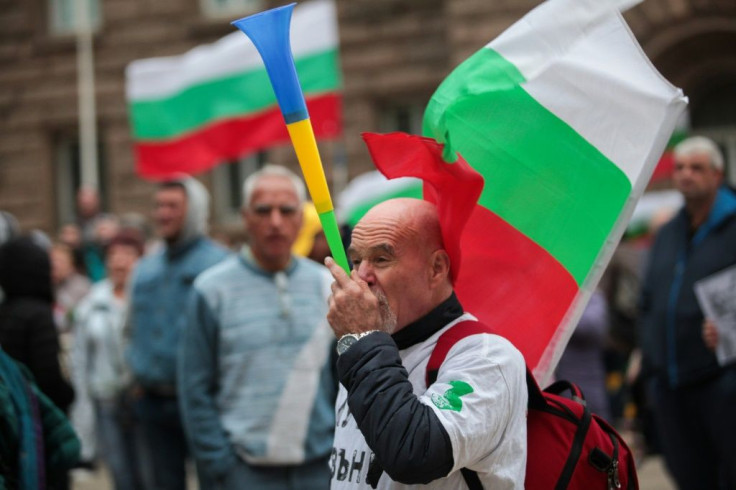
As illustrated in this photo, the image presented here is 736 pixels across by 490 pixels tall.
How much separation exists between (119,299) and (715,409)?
13.4ft

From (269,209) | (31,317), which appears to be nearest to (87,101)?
(31,317)

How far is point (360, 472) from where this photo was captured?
3.03 m

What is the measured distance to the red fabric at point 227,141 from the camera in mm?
8953

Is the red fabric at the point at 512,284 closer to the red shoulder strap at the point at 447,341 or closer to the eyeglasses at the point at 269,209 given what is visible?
the red shoulder strap at the point at 447,341

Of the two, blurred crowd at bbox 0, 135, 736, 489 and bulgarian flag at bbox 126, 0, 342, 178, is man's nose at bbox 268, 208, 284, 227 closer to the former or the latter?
blurred crowd at bbox 0, 135, 736, 489

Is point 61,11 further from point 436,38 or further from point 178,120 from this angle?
point 178,120

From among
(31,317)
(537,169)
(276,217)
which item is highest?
(537,169)

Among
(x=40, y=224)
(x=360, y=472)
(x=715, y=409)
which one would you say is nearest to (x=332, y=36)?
(x=715, y=409)

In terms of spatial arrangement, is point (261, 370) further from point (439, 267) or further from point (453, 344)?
point (453, 344)

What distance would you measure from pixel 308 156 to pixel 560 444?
38.0 inches

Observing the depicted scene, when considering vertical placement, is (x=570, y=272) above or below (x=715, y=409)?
above

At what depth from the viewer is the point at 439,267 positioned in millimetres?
3129

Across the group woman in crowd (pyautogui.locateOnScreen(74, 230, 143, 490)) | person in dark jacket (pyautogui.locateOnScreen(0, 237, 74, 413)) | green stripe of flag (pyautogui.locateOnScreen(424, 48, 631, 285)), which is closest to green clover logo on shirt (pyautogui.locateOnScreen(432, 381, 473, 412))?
green stripe of flag (pyautogui.locateOnScreen(424, 48, 631, 285))

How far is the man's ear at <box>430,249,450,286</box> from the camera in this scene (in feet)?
10.2
